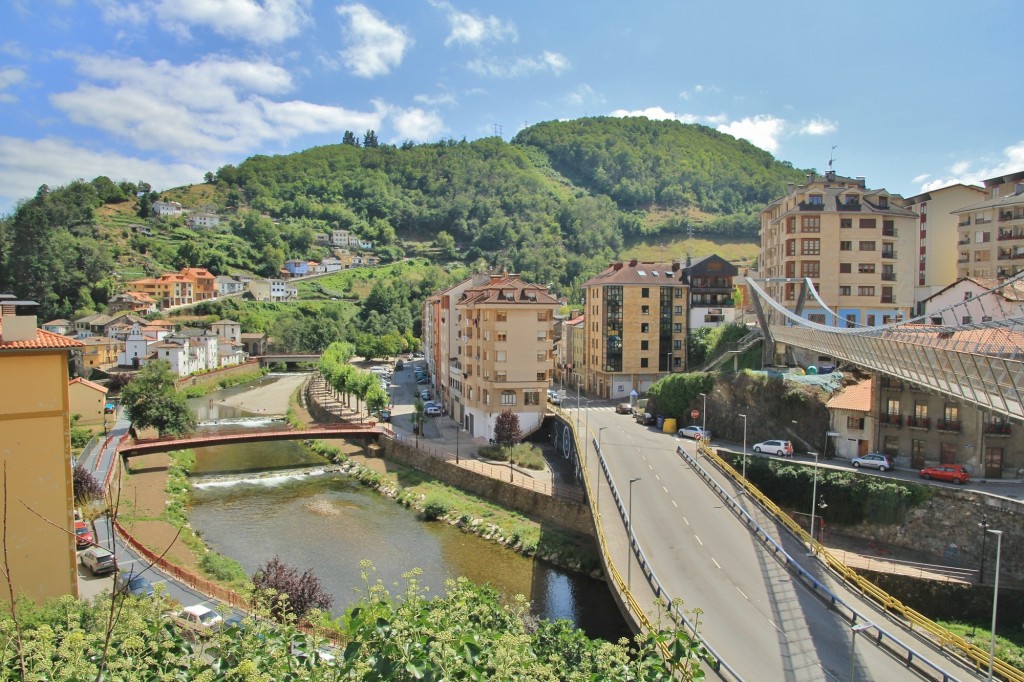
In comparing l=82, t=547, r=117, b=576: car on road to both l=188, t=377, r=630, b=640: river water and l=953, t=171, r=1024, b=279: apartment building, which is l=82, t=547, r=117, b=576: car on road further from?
l=953, t=171, r=1024, b=279: apartment building

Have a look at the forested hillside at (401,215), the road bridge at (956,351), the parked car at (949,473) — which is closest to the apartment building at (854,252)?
the road bridge at (956,351)

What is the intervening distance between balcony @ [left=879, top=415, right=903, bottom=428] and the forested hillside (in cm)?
7899

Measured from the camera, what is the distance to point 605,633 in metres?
21.2

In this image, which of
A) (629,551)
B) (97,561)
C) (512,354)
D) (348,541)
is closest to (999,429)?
(629,551)

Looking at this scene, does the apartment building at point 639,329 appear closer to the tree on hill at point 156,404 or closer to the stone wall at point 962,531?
the stone wall at point 962,531

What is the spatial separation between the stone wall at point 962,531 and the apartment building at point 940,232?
32491mm

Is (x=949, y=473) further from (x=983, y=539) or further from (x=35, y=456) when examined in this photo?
(x=35, y=456)

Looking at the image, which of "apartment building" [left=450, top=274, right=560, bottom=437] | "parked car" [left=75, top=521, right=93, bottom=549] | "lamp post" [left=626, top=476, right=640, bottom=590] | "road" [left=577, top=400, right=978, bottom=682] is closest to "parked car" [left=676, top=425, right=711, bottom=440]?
"road" [left=577, top=400, right=978, bottom=682]

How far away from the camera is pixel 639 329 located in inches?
2035

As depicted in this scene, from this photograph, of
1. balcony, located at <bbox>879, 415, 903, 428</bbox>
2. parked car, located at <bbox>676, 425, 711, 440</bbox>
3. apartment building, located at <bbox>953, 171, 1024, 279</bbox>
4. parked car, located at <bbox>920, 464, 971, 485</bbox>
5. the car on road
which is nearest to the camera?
the car on road

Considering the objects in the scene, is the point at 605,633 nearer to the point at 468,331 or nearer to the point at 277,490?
the point at 277,490

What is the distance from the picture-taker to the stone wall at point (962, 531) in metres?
23.6

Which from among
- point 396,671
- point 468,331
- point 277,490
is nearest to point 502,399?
point 468,331

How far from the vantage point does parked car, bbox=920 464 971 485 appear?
2672 cm
